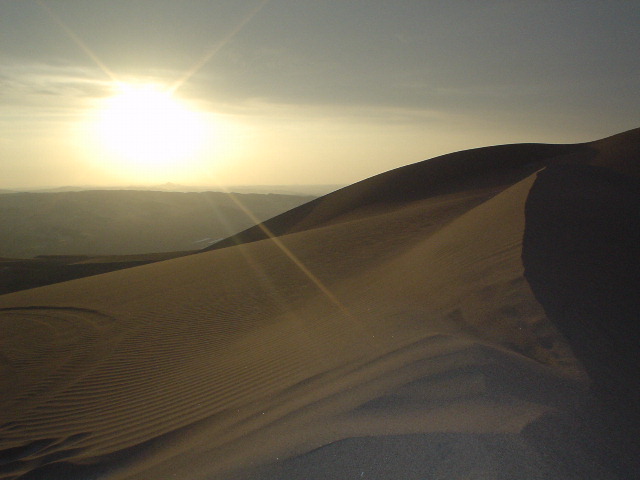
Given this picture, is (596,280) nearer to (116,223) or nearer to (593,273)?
(593,273)

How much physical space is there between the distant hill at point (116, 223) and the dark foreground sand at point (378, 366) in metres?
79.1

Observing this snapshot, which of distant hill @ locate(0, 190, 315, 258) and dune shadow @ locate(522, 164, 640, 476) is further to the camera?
distant hill @ locate(0, 190, 315, 258)

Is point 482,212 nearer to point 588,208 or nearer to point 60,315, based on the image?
point 588,208

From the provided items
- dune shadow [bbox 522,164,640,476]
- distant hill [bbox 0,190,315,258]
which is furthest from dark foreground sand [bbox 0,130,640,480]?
distant hill [bbox 0,190,315,258]

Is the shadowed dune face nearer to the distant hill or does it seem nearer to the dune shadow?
the dune shadow

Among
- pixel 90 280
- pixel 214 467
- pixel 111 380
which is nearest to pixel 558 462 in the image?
pixel 214 467

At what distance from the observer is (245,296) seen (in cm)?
1175

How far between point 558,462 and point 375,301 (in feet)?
15.9

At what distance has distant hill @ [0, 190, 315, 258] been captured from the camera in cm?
8738

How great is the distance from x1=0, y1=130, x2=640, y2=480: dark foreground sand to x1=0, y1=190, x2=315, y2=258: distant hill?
79054 mm

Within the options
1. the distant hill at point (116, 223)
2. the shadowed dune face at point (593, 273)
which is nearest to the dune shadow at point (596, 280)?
the shadowed dune face at point (593, 273)

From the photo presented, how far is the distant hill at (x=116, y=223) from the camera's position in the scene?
87.4 metres

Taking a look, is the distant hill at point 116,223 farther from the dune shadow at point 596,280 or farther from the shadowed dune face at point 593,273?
the dune shadow at point 596,280

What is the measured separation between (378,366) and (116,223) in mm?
116522
